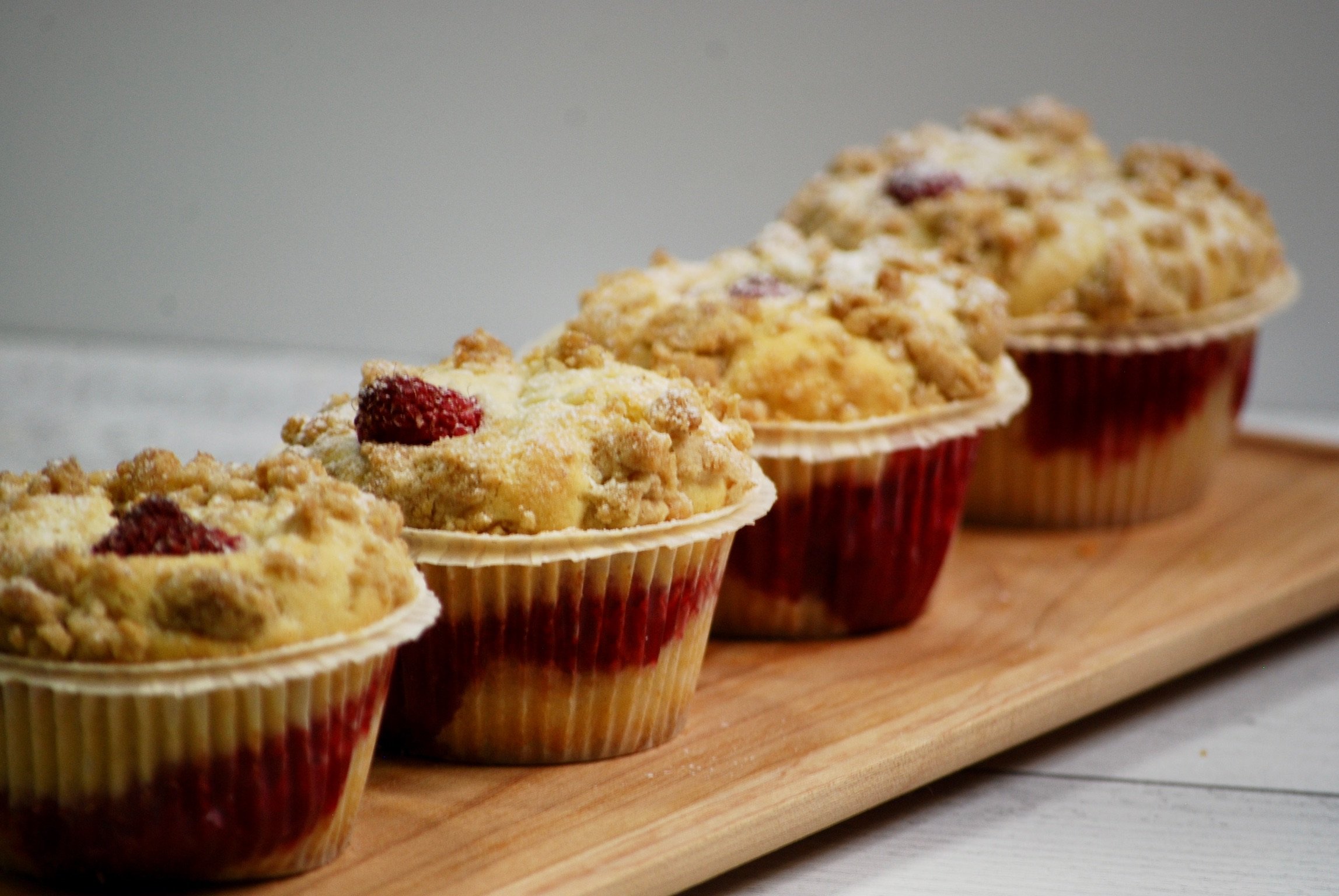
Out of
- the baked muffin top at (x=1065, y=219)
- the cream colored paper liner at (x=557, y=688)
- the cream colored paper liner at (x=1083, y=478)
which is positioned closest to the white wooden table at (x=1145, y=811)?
the cream colored paper liner at (x=557, y=688)

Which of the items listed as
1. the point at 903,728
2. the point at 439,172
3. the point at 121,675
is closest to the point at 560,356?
the point at 903,728

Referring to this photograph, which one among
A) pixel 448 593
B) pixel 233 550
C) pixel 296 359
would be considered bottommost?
pixel 296 359

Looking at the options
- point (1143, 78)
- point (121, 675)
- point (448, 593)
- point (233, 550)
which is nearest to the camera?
point (121, 675)

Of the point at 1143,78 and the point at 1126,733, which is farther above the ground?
the point at 1143,78

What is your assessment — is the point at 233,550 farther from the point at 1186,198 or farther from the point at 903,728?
the point at 1186,198

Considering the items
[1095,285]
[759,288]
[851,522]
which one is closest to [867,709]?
[851,522]

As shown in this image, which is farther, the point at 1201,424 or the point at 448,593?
the point at 1201,424

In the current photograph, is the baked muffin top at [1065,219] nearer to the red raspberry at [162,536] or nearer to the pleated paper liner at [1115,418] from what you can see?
the pleated paper liner at [1115,418]
